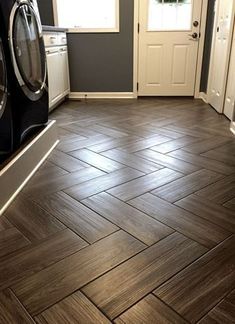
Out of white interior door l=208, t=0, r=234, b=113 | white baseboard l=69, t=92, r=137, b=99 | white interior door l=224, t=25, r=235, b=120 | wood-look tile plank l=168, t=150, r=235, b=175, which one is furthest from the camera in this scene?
white baseboard l=69, t=92, r=137, b=99

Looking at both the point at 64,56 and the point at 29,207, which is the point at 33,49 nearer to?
the point at 29,207

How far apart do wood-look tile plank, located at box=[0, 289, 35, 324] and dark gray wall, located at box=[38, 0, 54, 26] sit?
3680mm

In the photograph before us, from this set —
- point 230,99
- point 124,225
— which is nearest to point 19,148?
point 124,225

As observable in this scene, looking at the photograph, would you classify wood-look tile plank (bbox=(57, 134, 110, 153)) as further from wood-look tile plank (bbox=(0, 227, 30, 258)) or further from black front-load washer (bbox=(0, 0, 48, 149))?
wood-look tile plank (bbox=(0, 227, 30, 258))

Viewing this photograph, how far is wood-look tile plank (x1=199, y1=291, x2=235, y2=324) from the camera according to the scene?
83 cm

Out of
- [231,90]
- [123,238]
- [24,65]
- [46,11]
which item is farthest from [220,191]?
[46,11]

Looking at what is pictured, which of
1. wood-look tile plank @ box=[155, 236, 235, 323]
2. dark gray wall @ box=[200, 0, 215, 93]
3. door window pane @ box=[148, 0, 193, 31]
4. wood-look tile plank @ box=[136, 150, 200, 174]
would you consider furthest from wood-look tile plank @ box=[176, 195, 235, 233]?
door window pane @ box=[148, 0, 193, 31]

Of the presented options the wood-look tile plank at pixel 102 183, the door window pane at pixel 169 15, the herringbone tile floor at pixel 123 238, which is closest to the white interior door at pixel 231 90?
the herringbone tile floor at pixel 123 238

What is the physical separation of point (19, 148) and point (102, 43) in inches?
106

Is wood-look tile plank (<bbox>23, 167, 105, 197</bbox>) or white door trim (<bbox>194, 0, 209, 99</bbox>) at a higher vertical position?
white door trim (<bbox>194, 0, 209, 99</bbox>)

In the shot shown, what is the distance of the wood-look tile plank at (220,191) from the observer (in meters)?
1.48

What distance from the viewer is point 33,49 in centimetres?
177

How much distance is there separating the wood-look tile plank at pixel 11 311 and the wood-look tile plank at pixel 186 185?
834 millimetres

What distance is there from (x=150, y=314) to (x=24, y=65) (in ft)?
4.42
